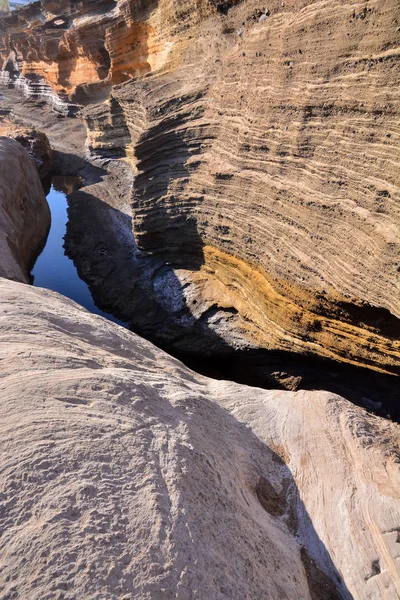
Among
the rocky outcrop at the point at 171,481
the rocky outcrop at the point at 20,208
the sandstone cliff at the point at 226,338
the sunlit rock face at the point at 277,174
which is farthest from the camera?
the rocky outcrop at the point at 20,208

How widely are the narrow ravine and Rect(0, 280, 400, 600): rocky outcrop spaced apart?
19.9ft

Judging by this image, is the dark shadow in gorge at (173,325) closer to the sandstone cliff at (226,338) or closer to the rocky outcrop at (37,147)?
the sandstone cliff at (226,338)

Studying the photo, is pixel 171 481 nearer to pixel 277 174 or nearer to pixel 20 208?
pixel 277 174

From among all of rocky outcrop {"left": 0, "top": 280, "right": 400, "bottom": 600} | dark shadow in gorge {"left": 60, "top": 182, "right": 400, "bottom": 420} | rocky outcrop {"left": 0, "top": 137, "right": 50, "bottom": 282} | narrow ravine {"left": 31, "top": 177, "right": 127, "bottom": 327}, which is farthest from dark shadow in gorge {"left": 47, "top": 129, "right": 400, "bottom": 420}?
rocky outcrop {"left": 0, "top": 280, "right": 400, "bottom": 600}

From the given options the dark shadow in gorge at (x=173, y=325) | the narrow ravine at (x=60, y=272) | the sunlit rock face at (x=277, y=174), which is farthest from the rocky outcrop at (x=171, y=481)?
the narrow ravine at (x=60, y=272)

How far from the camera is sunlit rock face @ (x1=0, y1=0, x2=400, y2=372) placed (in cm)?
482

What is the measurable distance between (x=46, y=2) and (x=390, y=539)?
108 ft

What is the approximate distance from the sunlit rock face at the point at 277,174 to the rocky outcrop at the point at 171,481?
181 cm

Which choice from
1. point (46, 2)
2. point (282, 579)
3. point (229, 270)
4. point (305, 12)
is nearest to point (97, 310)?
point (229, 270)

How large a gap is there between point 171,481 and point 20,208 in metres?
11.0

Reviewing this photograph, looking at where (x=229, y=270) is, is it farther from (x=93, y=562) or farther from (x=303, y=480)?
(x=93, y=562)

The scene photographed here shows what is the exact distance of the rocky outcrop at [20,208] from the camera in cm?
967

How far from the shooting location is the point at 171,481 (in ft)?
8.59

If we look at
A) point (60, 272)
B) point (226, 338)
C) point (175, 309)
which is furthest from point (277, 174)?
point (60, 272)
